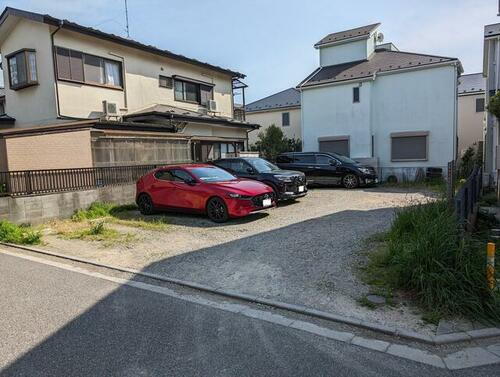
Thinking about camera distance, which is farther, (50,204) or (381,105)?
(381,105)

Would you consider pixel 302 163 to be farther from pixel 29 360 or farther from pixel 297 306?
pixel 29 360

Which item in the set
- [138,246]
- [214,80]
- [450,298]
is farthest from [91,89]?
[450,298]

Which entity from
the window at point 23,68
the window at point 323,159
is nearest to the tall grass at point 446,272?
the window at point 323,159

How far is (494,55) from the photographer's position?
13781 mm

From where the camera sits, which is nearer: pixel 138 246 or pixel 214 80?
pixel 138 246

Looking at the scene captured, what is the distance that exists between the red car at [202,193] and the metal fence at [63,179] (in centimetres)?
152

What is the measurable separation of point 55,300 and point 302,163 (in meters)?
13.2

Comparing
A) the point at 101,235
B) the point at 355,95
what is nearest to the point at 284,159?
the point at 355,95

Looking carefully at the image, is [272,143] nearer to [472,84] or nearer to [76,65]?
[76,65]

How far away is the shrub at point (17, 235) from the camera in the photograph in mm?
7770

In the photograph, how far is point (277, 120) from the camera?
28703 mm

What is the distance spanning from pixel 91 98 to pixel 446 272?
14347 millimetres

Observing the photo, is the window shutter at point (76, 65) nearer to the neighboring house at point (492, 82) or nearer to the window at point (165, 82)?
the window at point (165, 82)

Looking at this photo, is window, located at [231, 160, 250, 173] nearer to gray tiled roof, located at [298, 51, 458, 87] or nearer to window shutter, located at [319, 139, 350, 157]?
window shutter, located at [319, 139, 350, 157]
